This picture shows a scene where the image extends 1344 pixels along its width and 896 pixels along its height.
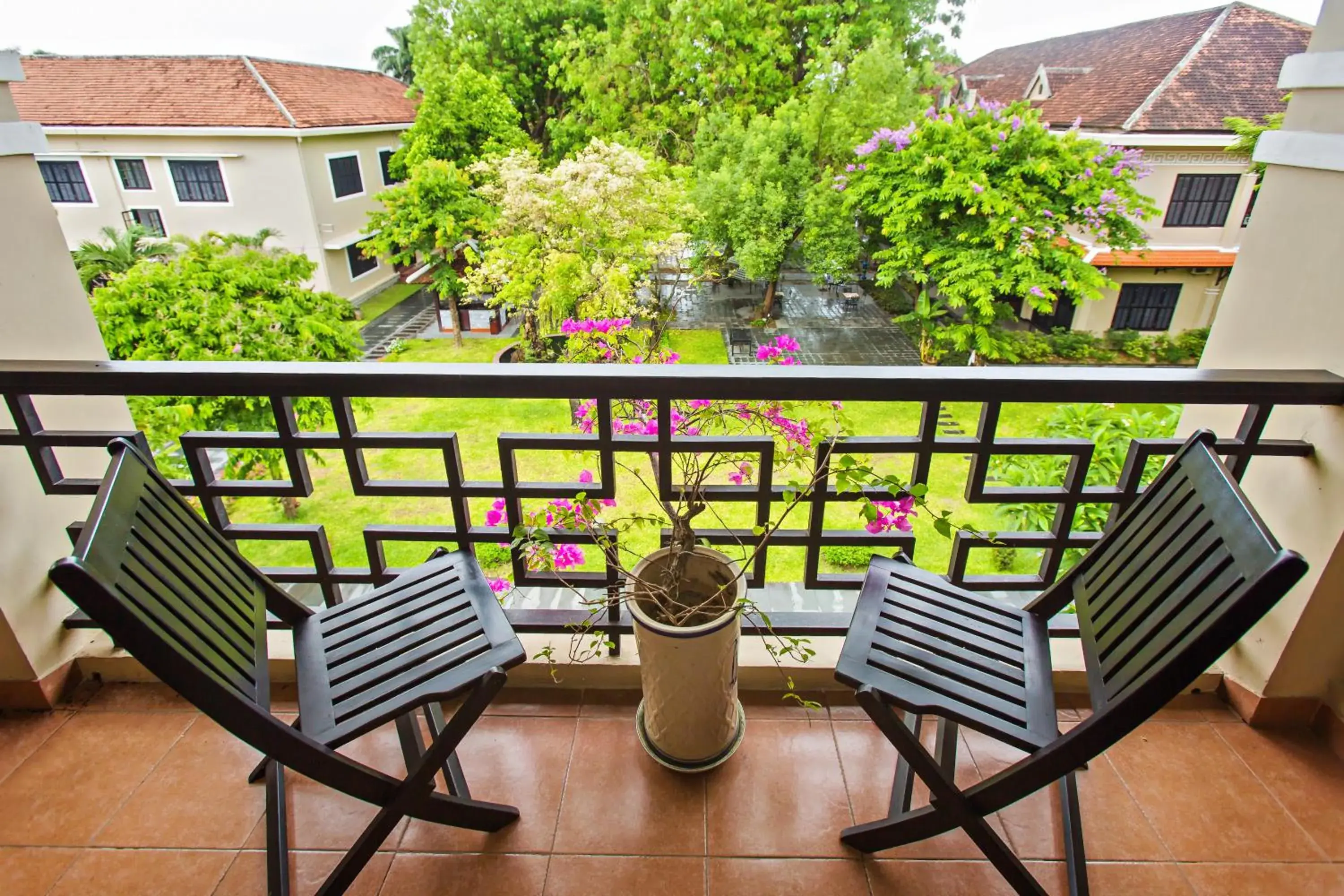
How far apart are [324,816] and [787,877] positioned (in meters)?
0.92

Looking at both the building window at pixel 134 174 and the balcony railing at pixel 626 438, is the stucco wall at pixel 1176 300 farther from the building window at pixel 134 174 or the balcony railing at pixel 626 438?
the building window at pixel 134 174

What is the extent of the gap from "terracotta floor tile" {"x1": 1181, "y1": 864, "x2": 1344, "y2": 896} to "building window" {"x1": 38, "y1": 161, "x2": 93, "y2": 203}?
17.7 m

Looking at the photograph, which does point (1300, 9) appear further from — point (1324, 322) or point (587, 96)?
point (587, 96)

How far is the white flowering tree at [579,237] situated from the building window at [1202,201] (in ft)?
28.0

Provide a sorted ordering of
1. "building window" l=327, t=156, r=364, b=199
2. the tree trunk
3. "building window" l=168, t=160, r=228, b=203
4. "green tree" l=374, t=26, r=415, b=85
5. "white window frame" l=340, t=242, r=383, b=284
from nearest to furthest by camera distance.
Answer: "building window" l=168, t=160, r=228, b=203, the tree trunk, "building window" l=327, t=156, r=364, b=199, "white window frame" l=340, t=242, r=383, b=284, "green tree" l=374, t=26, r=415, b=85

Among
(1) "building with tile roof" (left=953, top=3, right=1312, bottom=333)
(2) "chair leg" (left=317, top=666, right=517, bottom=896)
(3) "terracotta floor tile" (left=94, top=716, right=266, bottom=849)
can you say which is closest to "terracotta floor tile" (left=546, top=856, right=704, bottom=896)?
(2) "chair leg" (left=317, top=666, right=517, bottom=896)

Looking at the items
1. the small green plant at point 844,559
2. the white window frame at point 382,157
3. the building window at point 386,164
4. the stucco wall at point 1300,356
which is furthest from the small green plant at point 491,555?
the building window at point 386,164

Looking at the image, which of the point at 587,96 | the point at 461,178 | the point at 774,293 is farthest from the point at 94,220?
the point at 774,293

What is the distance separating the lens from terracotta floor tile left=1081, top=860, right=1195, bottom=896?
125 cm

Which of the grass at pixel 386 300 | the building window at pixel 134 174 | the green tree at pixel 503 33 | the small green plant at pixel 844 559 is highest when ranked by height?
the green tree at pixel 503 33

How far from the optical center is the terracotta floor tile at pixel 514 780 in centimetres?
134

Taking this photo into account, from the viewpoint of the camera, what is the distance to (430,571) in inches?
56.9

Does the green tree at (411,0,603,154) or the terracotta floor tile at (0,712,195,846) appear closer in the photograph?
the terracotta floor tile at (0,712,195,846)

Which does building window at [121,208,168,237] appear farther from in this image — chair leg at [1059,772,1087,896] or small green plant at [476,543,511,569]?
chair leg at [1059,772,1087,896]
